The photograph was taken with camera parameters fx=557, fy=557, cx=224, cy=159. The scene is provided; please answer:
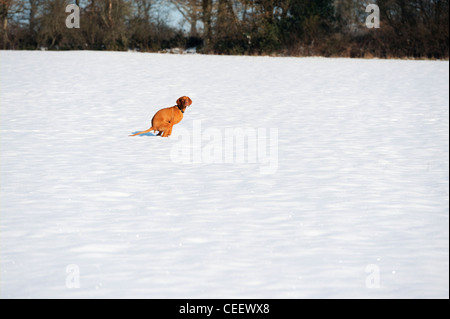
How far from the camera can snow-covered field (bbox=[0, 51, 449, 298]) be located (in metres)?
3.18

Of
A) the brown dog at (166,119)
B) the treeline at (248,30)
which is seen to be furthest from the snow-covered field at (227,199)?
the treeline at (248,30)

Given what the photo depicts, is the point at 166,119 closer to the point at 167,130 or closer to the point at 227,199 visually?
the point at 167,130

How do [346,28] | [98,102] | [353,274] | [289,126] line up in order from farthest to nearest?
[346,28], [98,102], [289,126], [353,274]

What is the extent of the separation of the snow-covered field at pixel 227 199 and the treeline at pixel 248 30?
46.1 feet

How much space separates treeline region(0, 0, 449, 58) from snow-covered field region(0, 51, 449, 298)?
46.1ft

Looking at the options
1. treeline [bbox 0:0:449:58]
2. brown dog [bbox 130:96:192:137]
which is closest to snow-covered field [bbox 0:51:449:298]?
brown dog [bbox 130:96:192:137]

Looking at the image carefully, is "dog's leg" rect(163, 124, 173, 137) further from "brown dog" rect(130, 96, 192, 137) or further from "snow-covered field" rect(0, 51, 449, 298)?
"snow-covered field" rect(0, 51, 449, 298)

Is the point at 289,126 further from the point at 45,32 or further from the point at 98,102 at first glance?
the point at 45,32

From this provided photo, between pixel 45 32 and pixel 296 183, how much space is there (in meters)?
25.7

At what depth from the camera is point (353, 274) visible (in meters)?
3.21

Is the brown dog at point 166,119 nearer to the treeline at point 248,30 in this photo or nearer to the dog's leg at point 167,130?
the dog's leg at point 167,130

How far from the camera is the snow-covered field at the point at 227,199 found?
3.18 m
